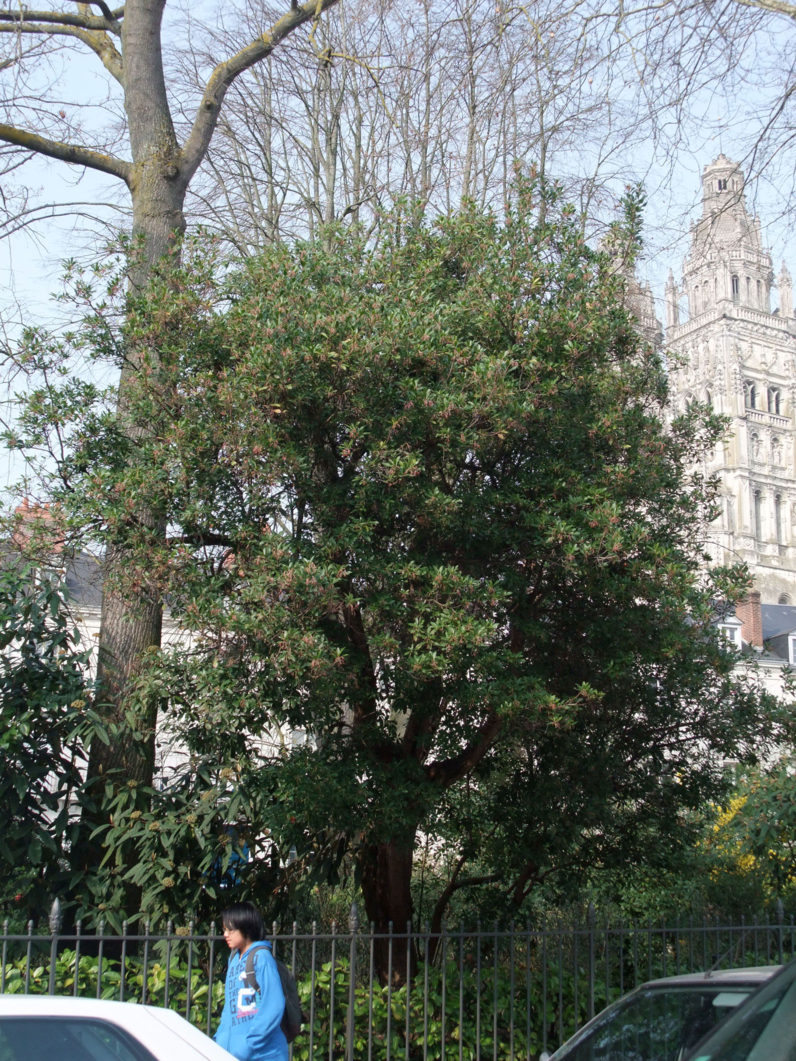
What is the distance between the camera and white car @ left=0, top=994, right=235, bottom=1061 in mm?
3146

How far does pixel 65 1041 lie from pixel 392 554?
3882mm

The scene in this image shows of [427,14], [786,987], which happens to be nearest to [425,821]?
[786,987]

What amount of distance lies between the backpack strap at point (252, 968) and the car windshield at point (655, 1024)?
154 cm

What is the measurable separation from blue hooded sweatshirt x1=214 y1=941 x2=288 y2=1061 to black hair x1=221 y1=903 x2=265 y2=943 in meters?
0.13

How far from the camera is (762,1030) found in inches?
110

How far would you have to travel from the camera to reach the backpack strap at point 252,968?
4.97 m

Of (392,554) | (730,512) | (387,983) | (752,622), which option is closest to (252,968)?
(387,983)

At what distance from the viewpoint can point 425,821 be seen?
745 centimetres

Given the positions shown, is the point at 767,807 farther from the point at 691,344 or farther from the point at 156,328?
the point at 691,344

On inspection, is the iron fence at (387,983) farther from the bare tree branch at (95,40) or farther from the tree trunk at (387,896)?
the bare tree branch at (95,40)

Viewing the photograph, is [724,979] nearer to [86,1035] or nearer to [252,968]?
[252,968]

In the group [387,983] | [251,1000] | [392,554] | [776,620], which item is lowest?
[387,983]

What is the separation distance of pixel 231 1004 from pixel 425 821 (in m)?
2.64

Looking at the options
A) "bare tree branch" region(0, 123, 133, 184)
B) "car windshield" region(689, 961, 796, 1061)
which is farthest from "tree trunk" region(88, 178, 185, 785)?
"car windshield" region(689, 961, 796, 1061)
